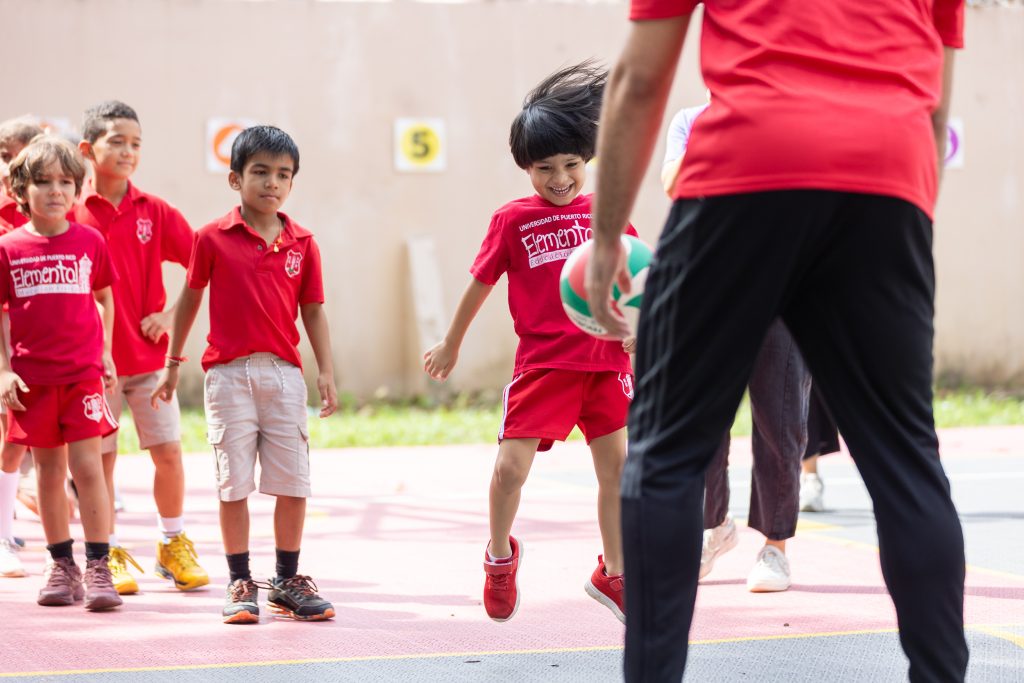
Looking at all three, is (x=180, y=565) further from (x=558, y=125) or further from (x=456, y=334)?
(x=558, y=125)

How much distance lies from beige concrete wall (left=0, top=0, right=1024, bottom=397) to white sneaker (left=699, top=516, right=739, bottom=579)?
26.3 ft

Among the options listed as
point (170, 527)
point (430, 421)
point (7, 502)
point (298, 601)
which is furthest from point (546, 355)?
point (430, 421)

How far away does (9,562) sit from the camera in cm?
546

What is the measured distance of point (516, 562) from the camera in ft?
14.2

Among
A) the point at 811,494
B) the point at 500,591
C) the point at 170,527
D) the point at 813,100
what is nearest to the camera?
the point at 813,100

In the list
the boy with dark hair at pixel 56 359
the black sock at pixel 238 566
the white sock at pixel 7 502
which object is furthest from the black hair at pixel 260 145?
the white sock at pixel 7 502

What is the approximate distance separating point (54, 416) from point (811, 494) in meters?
4.09

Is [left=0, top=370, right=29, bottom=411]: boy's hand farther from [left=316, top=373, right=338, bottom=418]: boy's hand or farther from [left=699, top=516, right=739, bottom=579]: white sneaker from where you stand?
[left=699, top=516, right=739, bottom=579]: white sneaker

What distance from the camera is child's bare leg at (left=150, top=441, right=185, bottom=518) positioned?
539 cm

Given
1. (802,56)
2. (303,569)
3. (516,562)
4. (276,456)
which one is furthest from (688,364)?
(303,569)

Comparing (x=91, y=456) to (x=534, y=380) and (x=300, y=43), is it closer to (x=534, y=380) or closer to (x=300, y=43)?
(x=534, y=380)

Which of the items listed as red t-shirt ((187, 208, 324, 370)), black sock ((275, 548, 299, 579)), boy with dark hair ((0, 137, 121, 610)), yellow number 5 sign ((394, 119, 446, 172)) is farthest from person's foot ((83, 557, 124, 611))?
yellow number 5 sign ((394, 119, 446, 172))

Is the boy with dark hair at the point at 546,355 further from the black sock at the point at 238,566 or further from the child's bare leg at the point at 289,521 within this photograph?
the black sock at the point at 238,566

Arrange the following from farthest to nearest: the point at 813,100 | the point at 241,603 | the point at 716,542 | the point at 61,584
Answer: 1. the point at 716,542
2. the point at 61,584
3. the point at 241,603
4. the point at 813,100
